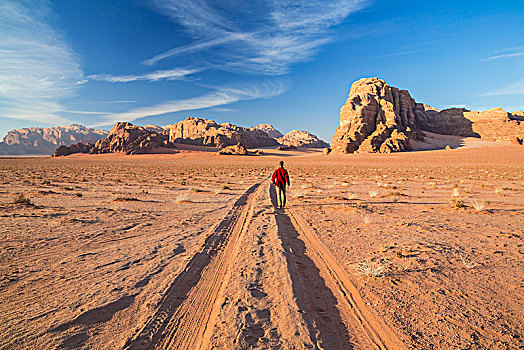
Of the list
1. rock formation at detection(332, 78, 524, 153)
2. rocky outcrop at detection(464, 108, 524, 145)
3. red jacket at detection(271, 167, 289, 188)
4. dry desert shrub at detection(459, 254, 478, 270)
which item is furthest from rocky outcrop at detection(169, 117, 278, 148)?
dry desert shrub at detection(459, 254, 478, 270)

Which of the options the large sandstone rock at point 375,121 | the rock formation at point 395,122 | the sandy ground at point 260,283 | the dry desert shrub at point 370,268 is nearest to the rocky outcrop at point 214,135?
the large sandstone rock at point 375,121

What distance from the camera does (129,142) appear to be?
351ft

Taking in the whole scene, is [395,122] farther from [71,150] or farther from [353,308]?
[71,150]

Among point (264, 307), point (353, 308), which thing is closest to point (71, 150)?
point (264, 307)

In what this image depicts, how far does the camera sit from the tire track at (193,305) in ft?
9.23

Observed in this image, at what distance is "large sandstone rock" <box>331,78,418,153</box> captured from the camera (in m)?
86.9

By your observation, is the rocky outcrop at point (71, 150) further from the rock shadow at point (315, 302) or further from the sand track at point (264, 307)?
the rock shadow at point (315, 302)

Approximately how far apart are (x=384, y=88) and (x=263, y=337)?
4667 inches

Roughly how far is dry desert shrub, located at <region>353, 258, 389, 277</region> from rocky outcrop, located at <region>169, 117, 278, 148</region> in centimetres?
13311

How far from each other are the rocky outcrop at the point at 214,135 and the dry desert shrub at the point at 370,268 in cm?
13311

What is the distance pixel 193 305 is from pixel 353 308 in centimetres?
217

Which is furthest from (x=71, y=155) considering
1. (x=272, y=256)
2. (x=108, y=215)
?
(x=272, y=256)

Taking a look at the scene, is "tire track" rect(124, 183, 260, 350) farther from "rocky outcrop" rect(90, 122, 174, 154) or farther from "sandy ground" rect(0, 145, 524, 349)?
"rocky outcrop" rect(90, 122, 174, 154)

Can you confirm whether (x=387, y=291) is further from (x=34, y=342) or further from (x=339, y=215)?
(x=339, y=215)
